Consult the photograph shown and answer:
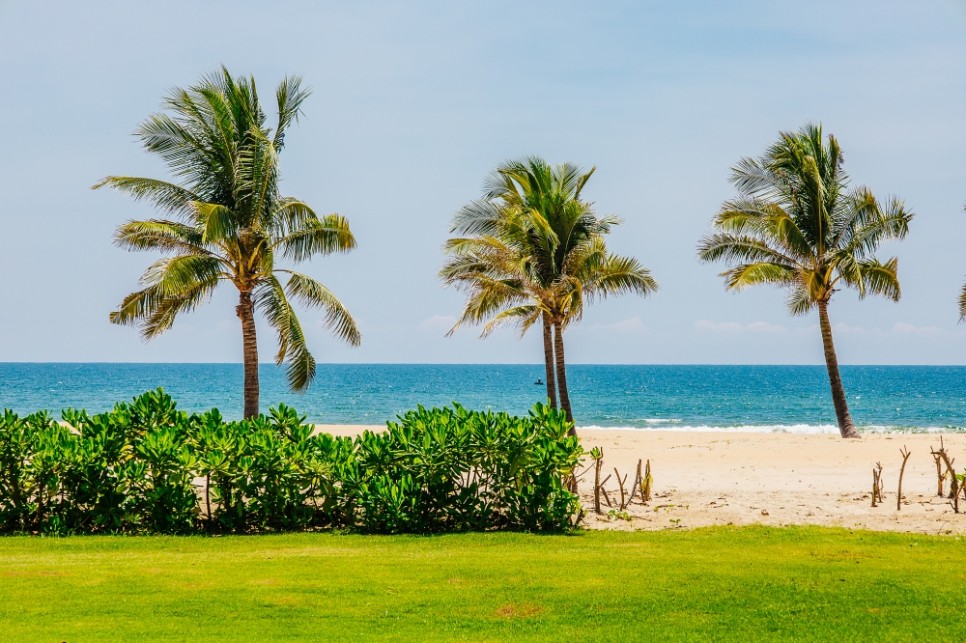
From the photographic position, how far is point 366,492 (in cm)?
1073

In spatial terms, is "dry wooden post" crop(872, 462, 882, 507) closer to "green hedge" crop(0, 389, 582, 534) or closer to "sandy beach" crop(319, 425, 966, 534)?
"sandy beach" crop(319, 425, 966, 534)

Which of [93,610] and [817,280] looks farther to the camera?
[817,280]

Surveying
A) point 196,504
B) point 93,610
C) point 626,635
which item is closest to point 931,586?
point 626,635

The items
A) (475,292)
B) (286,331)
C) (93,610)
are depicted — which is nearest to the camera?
(93,610)

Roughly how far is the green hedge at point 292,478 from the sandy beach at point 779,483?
1.46 metres

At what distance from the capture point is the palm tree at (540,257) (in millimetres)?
23547

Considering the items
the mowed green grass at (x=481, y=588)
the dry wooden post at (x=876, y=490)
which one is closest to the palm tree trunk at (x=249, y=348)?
the mowed green grass at (x=481, y=588)

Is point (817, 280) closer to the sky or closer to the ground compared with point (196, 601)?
closer to the sky

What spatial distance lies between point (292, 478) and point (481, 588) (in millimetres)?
3863

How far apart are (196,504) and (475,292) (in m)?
15.5

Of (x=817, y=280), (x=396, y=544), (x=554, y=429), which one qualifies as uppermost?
(x=817, y=280)

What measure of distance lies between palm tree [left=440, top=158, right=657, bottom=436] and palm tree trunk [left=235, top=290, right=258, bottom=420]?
7.42 metres

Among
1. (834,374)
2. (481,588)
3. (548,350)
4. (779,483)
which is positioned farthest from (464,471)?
(834,374)

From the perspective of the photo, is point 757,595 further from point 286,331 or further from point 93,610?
point 286,331
